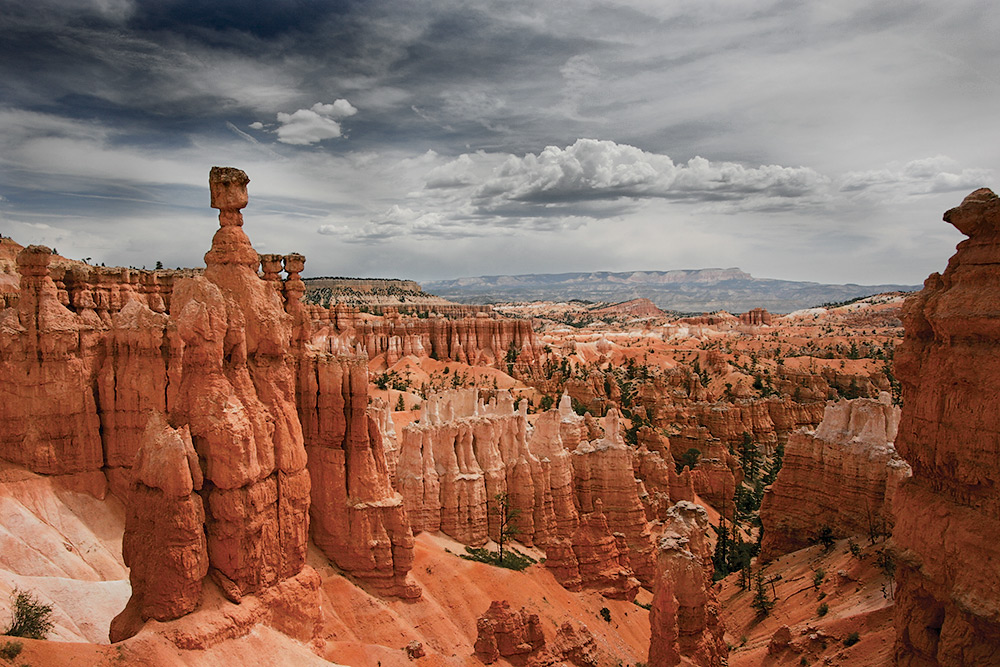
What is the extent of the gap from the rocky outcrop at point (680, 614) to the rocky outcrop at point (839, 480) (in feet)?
32.8

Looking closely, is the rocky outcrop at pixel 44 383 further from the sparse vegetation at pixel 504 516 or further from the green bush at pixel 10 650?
the sparse vegetation at pixel 504 516

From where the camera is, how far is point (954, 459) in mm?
12016

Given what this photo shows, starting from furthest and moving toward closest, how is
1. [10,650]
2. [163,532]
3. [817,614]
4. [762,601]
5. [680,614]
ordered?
[762,601]
[817,614]
[680,614]
[163,532]
[10,650]

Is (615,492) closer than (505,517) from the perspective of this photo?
No

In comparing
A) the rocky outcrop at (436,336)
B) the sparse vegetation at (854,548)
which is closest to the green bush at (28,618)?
the sparse vegetation at (854,548)

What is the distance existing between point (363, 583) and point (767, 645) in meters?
14.5

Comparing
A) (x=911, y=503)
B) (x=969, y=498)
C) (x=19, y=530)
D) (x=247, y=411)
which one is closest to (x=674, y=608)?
(x=911, y=503)

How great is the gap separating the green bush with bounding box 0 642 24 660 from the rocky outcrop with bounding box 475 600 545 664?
13.2 metres

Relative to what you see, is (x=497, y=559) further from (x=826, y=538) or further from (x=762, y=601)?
(x=826, y=538)

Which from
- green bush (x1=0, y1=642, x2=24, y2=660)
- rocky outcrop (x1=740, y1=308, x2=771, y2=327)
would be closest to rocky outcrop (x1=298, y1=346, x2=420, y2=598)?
green bush (x1=0, y1=642, x2=24, y2=660)

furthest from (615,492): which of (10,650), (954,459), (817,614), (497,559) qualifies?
(10,650)

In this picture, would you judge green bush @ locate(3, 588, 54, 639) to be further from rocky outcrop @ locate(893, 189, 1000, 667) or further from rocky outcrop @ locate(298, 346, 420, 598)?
rocky outcrop @ locate(893, 189, 1000, 667)

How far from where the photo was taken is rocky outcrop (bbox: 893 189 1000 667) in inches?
444

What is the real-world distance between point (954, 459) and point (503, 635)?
45.7ft
